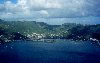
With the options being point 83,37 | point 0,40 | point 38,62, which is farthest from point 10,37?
point 38,62

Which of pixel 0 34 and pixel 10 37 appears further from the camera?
pixel 10 37

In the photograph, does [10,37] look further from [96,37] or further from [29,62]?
[29,62]

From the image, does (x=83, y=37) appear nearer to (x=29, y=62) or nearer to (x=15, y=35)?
(x=15, y=35)

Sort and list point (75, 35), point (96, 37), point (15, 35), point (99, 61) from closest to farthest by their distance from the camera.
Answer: point (99, 61) → point (96, 37) → point (15, 35) → point (75, 35)

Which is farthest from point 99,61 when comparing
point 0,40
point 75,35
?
point 75,35

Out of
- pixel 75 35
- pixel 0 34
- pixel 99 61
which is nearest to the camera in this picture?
pixel 99 61

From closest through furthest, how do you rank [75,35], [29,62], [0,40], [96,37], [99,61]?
[29,62] → [99,61] → [0,40] → [96,37] → [75,35]

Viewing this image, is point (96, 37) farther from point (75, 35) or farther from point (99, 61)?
point (99, 61)

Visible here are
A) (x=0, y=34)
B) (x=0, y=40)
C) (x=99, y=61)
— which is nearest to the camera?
(x=99, y=61)

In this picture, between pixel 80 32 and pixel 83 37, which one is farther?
pixel 80 32
